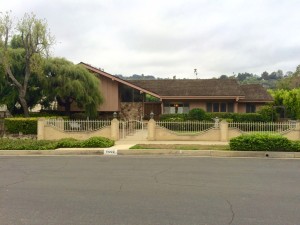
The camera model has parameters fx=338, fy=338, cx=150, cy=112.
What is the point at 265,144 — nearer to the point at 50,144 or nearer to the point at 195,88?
the point at 50,144

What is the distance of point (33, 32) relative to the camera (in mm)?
22562

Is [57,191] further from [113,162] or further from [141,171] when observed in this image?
[113,162]

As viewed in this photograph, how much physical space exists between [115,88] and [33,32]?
32.7ft

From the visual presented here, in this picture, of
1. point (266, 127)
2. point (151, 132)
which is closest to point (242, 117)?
point (266, 127)

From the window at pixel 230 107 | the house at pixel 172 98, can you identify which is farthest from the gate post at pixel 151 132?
the window at pixel 230 107

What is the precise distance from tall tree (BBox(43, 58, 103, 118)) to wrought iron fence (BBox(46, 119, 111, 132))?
541cm

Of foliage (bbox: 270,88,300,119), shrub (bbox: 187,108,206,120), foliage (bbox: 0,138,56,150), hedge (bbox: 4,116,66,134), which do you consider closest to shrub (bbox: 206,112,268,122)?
shrub (bbox: 187,108,206,120)

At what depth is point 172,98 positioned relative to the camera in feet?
102

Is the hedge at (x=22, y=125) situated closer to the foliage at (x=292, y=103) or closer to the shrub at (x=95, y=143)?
the shrub at (x=95, y=143)

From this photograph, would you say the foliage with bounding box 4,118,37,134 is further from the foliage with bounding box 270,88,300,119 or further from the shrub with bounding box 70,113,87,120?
the foliage with bounding box 270,88,300,119

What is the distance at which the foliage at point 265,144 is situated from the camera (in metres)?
14.4

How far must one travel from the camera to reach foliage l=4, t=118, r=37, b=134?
20.9m

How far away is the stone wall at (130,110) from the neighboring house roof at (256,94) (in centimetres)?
1031

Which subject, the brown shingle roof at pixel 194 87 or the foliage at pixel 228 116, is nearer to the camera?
the foliage at pixel 228 116
